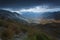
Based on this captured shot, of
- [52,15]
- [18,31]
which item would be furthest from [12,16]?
[52,15]

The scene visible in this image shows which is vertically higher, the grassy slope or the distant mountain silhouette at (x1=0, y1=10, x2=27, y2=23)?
the distant mountain silhouette at (x1=0, y1=10, x2=27, y2=23)

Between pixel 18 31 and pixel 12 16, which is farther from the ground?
pixel 12 16

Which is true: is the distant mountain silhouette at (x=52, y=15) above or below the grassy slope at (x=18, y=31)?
above

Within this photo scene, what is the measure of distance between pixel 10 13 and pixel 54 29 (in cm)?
90

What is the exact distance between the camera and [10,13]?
10.4ft

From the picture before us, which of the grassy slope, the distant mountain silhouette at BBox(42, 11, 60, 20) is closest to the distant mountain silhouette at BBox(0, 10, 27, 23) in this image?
the grassy slope

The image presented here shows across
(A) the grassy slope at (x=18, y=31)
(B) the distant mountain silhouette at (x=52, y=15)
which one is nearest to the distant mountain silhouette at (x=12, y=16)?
(A) the grassy slope at (x=18, y=31)

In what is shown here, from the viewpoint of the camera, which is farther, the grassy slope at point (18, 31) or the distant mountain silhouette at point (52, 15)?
the distant mountain silhouette at point (52, 15)

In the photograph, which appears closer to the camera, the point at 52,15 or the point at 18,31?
the point at 18,31

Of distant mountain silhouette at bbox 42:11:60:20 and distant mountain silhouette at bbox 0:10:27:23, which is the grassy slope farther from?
distant mountain silhouette at bbox 42:11:60:20

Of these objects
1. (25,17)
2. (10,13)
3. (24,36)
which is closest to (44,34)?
(24,36)

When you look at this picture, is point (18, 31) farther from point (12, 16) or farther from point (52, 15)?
point (52, 15)

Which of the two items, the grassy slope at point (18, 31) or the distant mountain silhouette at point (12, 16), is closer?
the grassy slope at point (18, 31)

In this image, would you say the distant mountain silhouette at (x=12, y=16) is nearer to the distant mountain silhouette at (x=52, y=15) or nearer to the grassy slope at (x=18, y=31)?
the grassy slope at (x=18, y=31)
